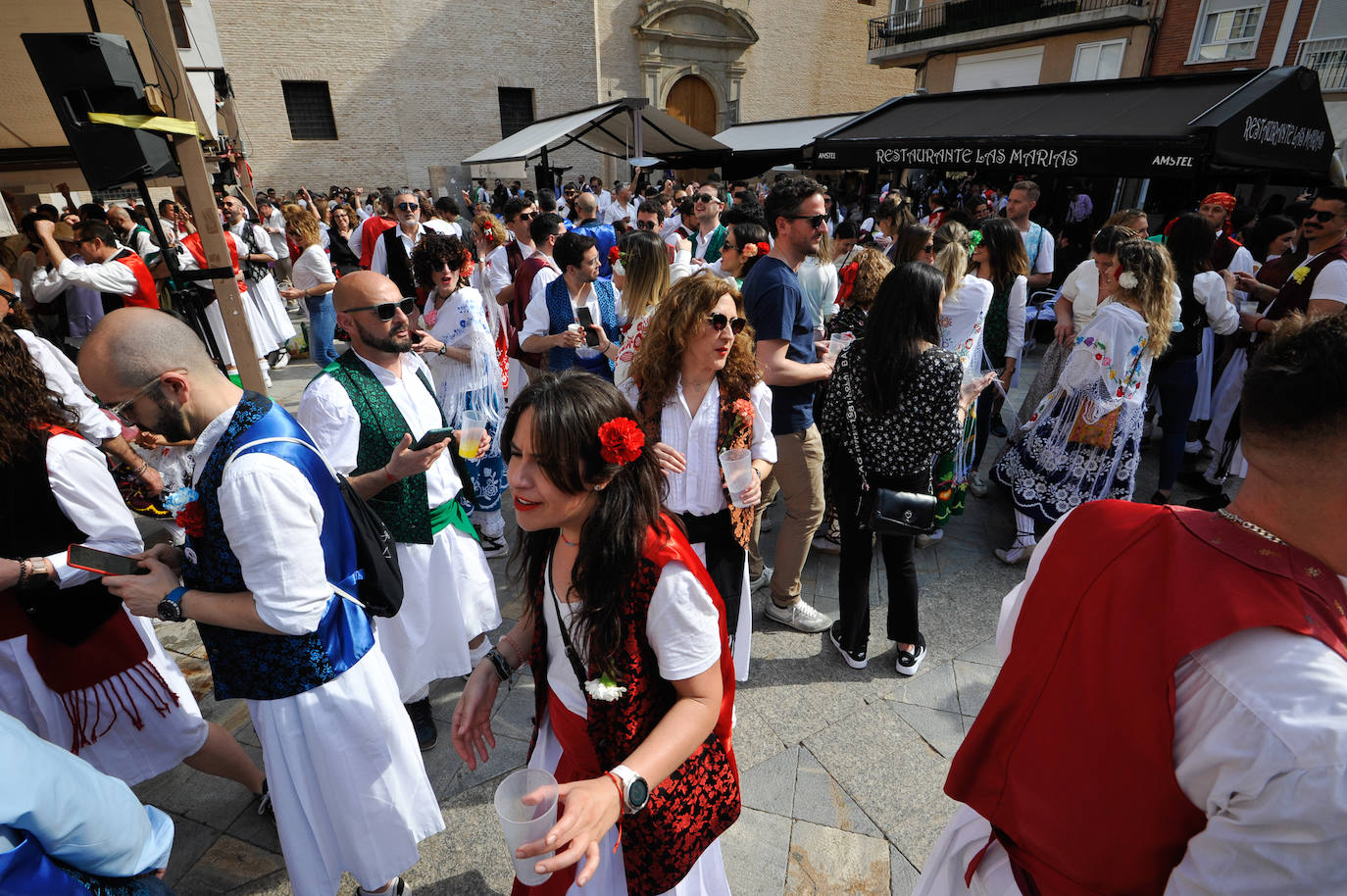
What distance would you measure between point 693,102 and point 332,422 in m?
29.7

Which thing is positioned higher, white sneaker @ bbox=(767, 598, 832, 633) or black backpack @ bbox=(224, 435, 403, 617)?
black backpack @ bbox=(224, 435, 403, 617)

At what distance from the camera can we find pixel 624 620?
4.88 ft

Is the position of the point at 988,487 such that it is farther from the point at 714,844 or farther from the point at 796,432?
the point at 714,844

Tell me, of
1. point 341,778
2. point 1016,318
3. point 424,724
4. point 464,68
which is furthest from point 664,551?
point 464,68

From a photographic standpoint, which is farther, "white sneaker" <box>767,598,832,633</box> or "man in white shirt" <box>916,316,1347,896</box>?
"white sneaker" <box>767,598,832,633</box>

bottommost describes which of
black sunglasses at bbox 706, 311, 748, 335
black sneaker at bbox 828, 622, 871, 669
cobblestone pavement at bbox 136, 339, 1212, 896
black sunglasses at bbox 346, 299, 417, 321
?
cobblestone pavement at bbox 136, 339, 1212, 896

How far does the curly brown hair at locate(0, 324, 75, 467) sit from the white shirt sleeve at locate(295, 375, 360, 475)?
726 mm

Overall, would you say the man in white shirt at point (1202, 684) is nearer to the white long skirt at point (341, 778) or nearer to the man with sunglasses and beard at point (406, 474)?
the white long skirt at point (341, 778)

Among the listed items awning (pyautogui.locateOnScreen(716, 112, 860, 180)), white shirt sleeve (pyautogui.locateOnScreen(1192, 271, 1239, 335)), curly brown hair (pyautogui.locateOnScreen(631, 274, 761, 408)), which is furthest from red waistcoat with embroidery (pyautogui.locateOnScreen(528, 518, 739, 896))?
awning (pyautogui.locateOnScreen(716, 112, 860, 180))

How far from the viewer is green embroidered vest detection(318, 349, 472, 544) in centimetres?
263

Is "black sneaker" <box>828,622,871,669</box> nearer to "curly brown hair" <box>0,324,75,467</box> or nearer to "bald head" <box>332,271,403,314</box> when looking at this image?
"bald head" <box>332,271,403,314</box>

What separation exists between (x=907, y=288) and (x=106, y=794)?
2.97m

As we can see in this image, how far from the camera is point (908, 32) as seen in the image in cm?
2320

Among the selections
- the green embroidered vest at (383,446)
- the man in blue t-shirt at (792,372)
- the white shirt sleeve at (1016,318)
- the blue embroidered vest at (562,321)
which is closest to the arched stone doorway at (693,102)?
the white shirt sleeve at (1016,318)
